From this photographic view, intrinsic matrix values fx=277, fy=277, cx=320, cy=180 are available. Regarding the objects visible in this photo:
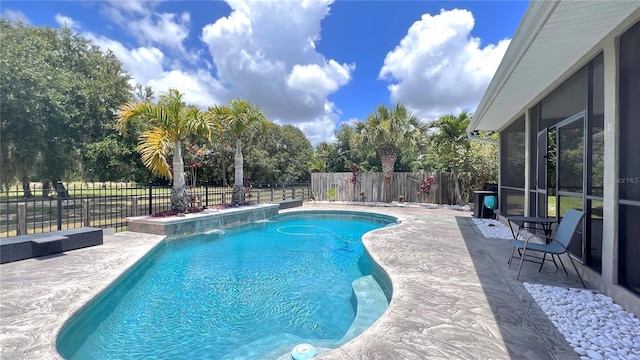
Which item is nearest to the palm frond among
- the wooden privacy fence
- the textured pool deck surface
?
the textured pool deck surface

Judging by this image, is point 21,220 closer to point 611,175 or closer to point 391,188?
point 611,175

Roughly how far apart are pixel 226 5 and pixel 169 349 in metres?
10.9

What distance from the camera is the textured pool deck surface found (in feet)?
7.18

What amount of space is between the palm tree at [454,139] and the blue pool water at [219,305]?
8104mm

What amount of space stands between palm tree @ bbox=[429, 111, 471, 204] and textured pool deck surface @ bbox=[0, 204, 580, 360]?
7592mm

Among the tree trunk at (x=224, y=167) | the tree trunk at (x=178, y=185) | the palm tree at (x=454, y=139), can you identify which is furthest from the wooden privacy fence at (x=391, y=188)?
the tree trunk at (x=224, y=167)

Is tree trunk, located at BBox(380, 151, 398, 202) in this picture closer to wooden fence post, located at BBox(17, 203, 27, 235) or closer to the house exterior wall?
the house exterior wall

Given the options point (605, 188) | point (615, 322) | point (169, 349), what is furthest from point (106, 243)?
point (605, 188)

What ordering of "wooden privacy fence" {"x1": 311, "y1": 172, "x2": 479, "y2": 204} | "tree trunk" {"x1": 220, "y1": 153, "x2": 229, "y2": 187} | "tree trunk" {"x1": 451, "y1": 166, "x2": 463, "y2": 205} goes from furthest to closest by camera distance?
"tree trunk" {"x1": 220, "y1": 153, "x2": 229, "y2": 187}
"wooden privacy fence" {"x1": 311, "y1": 172, "x2": 479, "y2": 204}
"tree trunk" {"x1": 451, "y1": 166, "x2": 463, "y2": 205}

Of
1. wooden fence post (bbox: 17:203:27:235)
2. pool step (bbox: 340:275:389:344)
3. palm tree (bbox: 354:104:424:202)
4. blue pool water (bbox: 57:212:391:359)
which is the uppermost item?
palm tree (bbox: 354:104:424:202)

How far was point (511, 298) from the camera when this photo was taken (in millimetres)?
3105

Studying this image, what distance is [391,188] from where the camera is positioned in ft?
48.6

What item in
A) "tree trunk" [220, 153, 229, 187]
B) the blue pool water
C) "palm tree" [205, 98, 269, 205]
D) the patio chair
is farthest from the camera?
"tree trunk" [220, 153, 229, 187]

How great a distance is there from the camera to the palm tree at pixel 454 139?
12.5 meters
